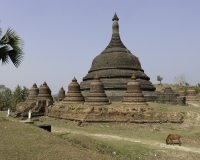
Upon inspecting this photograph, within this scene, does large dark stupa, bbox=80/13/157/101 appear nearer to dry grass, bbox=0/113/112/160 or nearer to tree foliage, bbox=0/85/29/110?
dry grass, bbox=0/113/112/160

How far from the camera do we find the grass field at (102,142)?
822cm

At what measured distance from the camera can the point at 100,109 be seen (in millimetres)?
20312

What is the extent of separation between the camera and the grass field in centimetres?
822

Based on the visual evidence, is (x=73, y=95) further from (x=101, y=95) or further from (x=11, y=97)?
(x=11, y=97)

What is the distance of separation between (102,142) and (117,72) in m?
16.4

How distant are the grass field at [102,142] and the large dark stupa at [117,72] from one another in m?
7.28

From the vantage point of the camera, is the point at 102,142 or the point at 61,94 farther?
the point at 61,94

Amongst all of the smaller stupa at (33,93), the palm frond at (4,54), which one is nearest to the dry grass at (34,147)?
the palm frond at (4,54)

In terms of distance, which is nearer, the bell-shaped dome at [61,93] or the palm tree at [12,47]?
the palm tree at [12,47]

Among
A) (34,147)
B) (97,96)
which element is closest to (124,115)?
(97,96)

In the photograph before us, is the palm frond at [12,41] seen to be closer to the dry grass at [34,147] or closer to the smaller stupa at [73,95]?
the dry grass at [34,147]

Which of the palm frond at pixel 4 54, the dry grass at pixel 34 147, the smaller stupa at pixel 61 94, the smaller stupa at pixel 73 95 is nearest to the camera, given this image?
the dry grass at pixel 34 147

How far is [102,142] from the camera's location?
1274cm

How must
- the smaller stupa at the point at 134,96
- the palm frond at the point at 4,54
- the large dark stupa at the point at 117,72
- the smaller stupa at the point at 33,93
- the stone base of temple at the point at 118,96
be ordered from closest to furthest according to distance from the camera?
1. the palm frond at the point at 4,54
2. the smaller stupa at the point at 134,96
3. the stone base of temple at the point at 118,96
4. the large dark stupa at the point at 117,72
5. the smaller stupa at the point at 33,93
